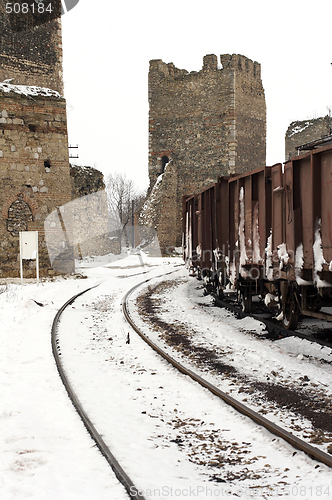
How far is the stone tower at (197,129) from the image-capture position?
3073cm

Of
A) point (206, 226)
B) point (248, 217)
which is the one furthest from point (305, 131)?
point (248, 217)

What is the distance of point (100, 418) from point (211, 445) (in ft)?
3.89

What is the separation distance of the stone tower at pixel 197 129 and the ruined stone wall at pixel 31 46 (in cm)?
906

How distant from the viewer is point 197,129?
1251 inches

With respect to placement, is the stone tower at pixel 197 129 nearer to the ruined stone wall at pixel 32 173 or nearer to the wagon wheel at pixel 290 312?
the ruined stone wall at pixel 32 173

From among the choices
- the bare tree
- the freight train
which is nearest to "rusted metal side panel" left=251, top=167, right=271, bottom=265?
the freight train

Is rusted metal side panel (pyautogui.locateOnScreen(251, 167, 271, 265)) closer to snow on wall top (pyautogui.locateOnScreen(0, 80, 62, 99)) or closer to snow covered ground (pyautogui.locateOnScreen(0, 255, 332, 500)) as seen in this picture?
snow covered ground (pyautogui.locateOnScreen(0, 255, 332, 500))

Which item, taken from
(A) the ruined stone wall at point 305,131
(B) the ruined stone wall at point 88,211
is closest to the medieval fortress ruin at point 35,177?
(B) the ruined stone wall at point 88,211

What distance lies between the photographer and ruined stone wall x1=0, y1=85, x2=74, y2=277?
17.9 meters

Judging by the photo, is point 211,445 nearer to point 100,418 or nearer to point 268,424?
point 268,424

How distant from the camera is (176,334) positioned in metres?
8.31

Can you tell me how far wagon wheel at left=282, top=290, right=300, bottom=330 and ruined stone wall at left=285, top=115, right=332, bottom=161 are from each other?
79.1ft

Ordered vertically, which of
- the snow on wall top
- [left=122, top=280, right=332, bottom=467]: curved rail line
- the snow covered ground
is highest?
the snow on wall top

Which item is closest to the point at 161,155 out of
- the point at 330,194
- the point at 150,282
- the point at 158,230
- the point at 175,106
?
the point at 175,106
